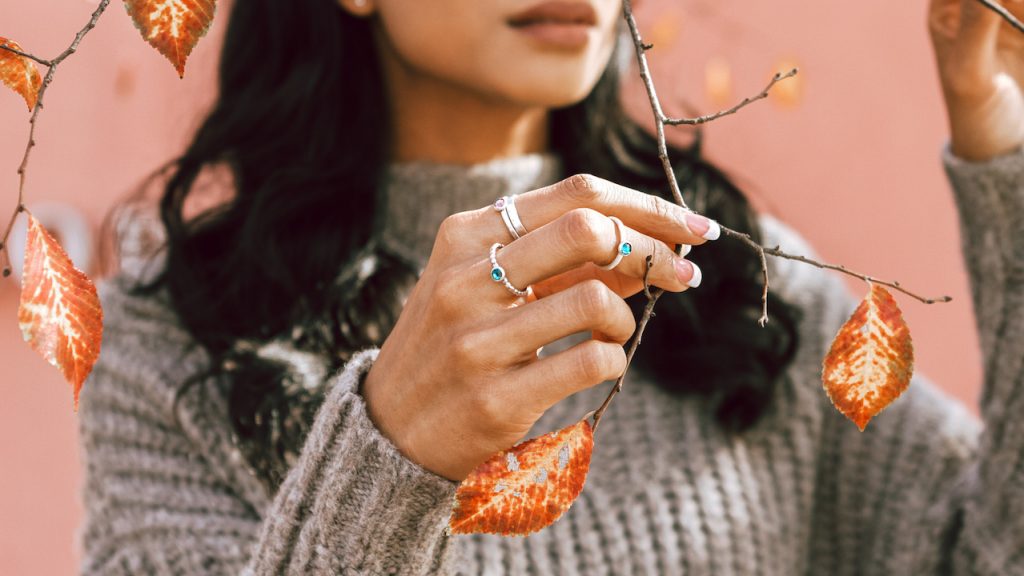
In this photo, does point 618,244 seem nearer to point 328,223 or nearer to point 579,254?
point 579,254

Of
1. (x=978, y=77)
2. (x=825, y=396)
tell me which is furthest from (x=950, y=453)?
(x=978, y=77)

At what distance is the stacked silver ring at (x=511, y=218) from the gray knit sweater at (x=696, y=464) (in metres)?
0.37

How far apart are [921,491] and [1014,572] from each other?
156mm

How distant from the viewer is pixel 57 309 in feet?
1.50

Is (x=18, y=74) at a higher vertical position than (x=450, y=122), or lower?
higher

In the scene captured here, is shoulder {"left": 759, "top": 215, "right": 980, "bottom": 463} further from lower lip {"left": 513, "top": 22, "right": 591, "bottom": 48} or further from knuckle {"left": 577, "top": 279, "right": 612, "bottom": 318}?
knuckle {"left": 577, "top": 279, "right": 612, "bottom": 318}

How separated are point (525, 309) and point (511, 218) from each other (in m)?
0.06

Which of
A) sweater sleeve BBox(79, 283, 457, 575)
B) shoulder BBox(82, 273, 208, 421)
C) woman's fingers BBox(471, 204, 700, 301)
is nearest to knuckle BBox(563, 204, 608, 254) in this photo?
woman's fingers BBox(471, 204, 700, 301)

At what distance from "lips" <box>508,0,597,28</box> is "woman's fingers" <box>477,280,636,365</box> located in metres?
0.47

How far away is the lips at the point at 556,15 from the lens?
91 cm

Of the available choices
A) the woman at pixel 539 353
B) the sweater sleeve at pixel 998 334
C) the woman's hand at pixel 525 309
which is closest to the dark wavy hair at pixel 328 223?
the woman at pixel 539 353

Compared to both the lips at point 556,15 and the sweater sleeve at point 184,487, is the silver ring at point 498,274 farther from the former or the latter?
the lips at point 556,15

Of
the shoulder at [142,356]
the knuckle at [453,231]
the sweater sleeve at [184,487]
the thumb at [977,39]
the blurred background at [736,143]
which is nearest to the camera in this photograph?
the knuckle at [453,231]

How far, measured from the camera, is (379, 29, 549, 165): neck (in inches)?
44.0
